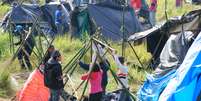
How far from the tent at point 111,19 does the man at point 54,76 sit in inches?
340

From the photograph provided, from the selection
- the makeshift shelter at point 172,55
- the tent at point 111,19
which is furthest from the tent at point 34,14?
the makeshift shelter at point 172,55

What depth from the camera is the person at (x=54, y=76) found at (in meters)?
10.7

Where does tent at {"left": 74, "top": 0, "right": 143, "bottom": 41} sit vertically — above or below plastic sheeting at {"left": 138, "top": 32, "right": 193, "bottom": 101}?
below

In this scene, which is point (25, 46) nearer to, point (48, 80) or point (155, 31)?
point (155, 31)

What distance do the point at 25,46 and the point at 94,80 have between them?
16.5 ft

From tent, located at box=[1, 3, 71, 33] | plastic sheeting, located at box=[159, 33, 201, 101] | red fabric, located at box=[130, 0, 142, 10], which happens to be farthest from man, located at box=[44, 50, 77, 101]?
red fabric, located at box=[130, 0, 142, 10]

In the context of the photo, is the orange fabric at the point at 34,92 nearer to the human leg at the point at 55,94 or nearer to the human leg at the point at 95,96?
the human leg at the point at 55,94

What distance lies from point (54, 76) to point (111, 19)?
931 centimetres

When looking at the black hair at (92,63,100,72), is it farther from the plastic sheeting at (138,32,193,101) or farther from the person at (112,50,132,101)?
the plastic sheeting at (138,32,193,101)

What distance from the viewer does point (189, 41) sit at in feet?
38.4

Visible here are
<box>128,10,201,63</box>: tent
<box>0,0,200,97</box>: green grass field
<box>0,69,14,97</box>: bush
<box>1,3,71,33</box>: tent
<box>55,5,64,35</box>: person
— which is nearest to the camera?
<box>128,10,201,63</box>: tent

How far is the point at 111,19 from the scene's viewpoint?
19.8m

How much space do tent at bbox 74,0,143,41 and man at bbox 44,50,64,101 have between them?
28.3ft

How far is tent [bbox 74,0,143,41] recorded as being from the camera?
64.5ft
